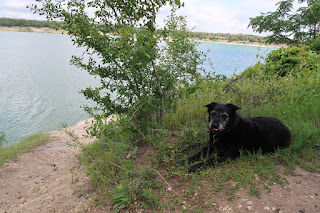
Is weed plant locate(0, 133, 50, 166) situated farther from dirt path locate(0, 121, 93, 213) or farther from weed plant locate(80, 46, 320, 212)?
weed plant locate(80, 46, 320, 212)

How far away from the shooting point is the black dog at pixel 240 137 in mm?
3561

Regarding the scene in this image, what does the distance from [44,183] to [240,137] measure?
4.40 m

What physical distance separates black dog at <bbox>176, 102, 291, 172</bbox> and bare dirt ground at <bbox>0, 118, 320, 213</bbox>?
23.8 inches

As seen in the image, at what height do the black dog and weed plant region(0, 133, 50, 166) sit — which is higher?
the black dog

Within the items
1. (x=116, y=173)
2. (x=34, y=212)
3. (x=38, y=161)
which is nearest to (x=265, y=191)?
(x=116, y=173)

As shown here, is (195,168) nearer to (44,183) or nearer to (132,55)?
(132,55)

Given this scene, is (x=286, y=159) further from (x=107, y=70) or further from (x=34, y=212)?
(x=34, y=212)

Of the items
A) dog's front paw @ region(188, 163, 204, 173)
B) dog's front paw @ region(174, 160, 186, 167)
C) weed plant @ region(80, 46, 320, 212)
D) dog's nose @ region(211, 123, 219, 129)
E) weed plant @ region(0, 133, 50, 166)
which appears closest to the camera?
weed plant @ region(80, 46, 320, 212)

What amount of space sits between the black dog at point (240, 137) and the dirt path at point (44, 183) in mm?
2070

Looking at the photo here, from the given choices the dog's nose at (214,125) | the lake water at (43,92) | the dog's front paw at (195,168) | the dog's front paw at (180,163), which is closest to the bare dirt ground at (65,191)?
the dog's front paw at (195,168)

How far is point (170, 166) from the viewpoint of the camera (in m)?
3.77

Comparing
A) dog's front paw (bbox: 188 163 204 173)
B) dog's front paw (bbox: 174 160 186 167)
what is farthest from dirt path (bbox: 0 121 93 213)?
dog's front paw (bbox: 188 163 204 173)

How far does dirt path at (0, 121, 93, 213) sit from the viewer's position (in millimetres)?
3712

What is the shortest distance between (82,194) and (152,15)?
362 cm
